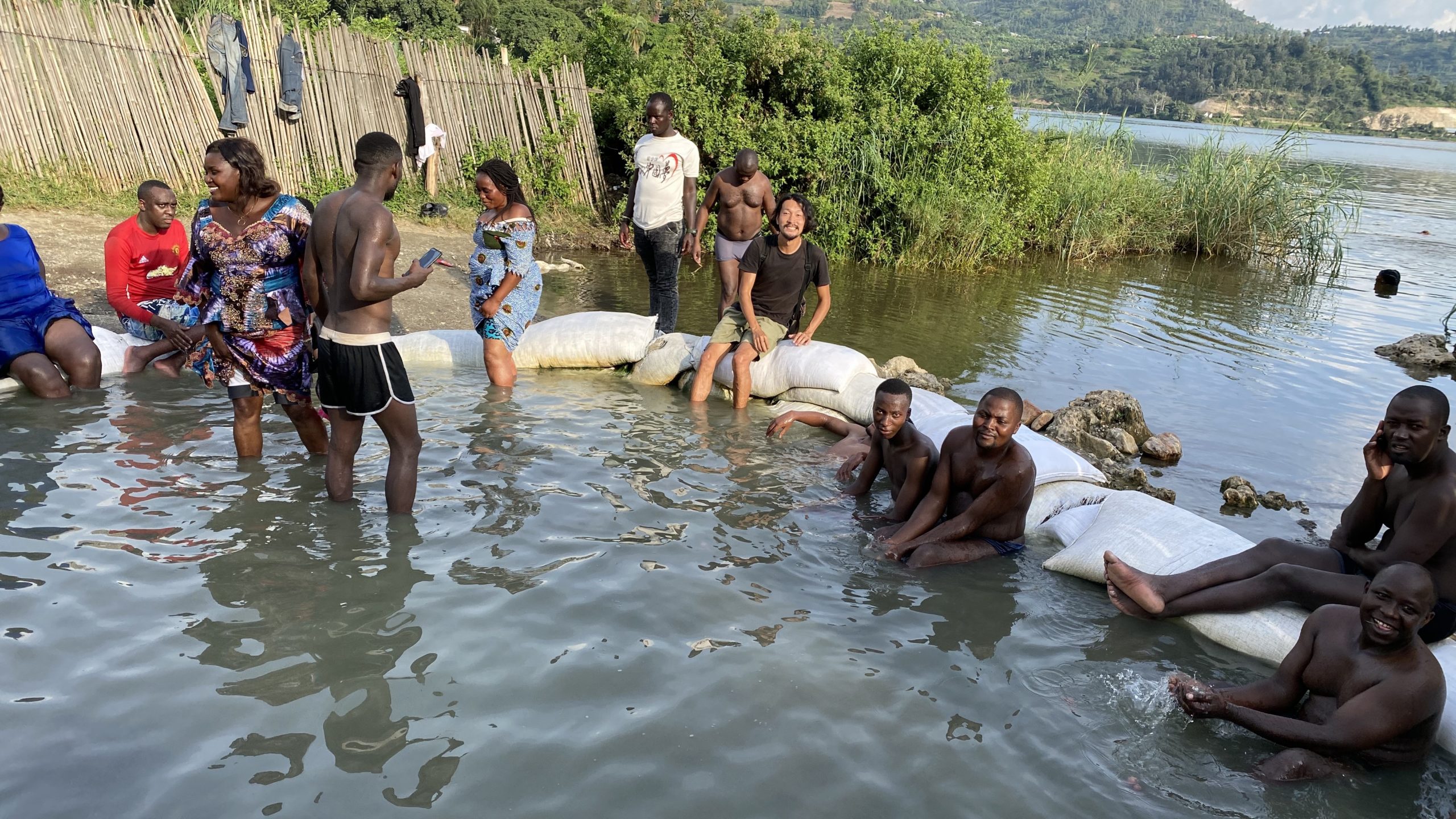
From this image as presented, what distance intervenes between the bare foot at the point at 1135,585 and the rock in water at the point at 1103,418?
2367mm

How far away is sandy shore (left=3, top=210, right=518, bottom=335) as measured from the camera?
7.71 m

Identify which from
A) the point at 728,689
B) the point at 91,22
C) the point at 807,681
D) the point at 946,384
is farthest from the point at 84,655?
the point at 91,22

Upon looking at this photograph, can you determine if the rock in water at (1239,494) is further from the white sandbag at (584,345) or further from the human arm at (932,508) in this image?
the white sandbag at (584,345)

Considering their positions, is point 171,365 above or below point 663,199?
below

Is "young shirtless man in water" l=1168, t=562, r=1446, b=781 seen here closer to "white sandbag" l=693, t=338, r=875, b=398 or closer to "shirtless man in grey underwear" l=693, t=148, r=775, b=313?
"white sandbag" l=693, t=338, r=875, b=398

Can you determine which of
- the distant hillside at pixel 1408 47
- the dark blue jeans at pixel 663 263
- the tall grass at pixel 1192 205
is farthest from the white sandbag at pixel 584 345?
the distant hillside at pixel 1408 47

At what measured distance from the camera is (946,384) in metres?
7.75

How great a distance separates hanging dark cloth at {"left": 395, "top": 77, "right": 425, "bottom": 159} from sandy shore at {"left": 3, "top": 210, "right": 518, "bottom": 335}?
2.06 m

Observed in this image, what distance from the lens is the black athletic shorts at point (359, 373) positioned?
157 inches

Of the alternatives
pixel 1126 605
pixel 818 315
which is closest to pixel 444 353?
pixel 818 315

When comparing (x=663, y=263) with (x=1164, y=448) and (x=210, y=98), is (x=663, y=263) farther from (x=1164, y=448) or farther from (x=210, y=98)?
(x=210, y=98)

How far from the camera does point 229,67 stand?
10062 mm

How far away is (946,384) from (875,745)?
5.02 m

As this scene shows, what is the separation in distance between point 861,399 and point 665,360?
1.52 metres
